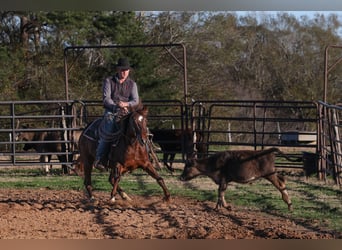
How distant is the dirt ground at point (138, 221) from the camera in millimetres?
7285

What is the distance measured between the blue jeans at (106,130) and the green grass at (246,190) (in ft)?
4.86

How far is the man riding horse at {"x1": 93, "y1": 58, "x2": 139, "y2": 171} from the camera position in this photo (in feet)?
30.8

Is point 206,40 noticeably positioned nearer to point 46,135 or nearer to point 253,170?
point 46,135

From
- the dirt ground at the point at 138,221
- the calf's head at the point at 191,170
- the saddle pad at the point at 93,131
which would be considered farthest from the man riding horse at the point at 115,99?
the calf's head at the point at 191,170

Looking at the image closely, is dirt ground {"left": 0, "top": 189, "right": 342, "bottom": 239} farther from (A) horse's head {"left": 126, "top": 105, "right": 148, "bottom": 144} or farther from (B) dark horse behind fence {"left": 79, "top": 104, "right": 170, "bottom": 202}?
(A) horse's head {"left": 126, "top": 105, "right": 148, "bottom": 144}

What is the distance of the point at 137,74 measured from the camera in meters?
27.1

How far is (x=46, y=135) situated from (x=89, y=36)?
11812 millimetres

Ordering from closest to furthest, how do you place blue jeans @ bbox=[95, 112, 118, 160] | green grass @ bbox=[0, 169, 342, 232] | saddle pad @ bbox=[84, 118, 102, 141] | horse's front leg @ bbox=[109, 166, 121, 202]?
green grass @ bbox=[0, 169, 342, 232]
horse's front leg @ bbox=[109, 166, 121, 202]
blue jeans @ bbox=[95, 112, 118, 160]
saddle pad @ bbox=[84, 118, 102, 141]

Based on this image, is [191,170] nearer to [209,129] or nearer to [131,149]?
[131,149]

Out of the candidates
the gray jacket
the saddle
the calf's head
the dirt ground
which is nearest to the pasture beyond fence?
the calf's head

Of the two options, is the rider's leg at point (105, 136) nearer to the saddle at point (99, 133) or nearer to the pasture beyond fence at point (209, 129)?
the saddle at point (99, 133)

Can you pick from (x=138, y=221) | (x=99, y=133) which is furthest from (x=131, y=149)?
(x=138, y=221)

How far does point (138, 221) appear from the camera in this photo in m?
8.18

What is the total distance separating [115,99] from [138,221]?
6.65ft
